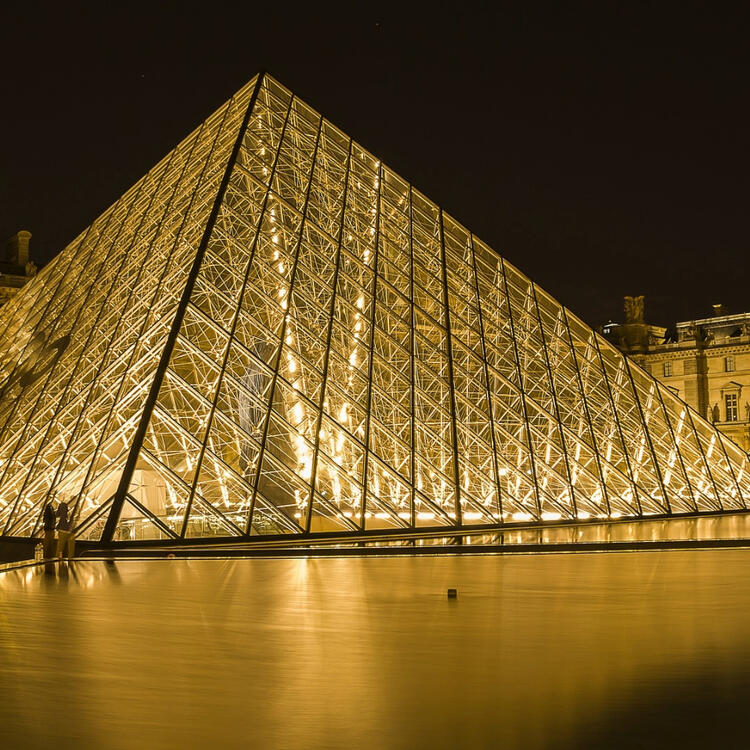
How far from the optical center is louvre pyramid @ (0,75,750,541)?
61.8ft

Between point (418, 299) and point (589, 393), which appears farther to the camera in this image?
point (589, 393)

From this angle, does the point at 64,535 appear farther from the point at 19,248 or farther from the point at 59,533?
the point at 19,248

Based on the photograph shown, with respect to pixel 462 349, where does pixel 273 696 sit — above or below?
below

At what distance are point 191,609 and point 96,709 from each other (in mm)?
3701

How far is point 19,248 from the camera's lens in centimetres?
6238

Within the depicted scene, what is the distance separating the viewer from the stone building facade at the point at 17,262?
5984 centimetres

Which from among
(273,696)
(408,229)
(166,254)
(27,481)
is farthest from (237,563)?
(408,229)

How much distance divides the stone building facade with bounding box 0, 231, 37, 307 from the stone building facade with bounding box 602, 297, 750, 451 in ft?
111

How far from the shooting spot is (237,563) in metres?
14.1

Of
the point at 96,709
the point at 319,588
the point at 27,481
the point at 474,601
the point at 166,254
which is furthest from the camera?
the point at 166,254

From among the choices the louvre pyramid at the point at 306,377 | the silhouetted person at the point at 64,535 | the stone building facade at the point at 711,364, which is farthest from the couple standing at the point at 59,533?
the stone building facade at the point at 711,364

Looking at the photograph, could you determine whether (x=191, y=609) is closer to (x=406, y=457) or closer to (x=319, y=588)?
(x=319, y=588)

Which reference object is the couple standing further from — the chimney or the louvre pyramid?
the chimney

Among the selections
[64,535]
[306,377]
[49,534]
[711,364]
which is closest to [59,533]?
[64,535]
